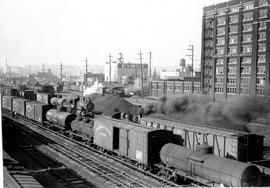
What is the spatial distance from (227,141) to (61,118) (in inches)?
669

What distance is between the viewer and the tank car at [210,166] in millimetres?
12688

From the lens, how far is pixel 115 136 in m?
20.7

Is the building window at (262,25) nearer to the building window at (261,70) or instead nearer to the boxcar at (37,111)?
the building window at (261,70)

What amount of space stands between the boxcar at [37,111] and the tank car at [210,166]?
19.8m

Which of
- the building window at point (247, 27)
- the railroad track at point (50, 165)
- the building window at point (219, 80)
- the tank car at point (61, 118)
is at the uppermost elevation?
the building window at point (247, 27)

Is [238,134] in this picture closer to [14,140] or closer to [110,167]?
[110,167]

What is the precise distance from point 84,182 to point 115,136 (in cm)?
450

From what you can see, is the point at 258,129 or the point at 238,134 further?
the point at 258,129

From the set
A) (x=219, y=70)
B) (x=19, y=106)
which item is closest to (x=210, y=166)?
(x=219, y=70)

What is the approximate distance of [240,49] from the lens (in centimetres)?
3641

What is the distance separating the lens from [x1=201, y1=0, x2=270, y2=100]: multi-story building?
33138 millimetres

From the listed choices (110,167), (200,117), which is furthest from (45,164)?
(200,117)

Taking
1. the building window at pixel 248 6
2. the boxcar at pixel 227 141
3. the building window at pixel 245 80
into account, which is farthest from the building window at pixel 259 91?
the boxcar at pixel 227 141

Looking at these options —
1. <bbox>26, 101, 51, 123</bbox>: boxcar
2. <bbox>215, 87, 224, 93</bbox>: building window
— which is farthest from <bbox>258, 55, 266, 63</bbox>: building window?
<bbox>26, 101, 51, 123</bbox>: boxcar
